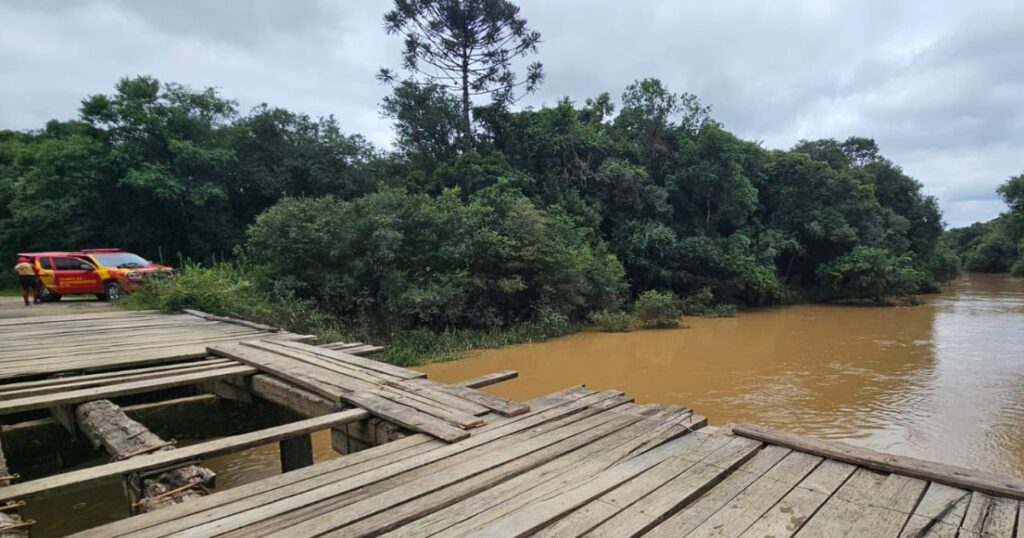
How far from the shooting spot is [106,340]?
588 centimetres

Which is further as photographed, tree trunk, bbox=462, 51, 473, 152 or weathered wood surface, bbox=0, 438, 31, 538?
tree trunk, bbox=462, 51, 473, 152

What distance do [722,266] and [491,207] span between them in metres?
9.40

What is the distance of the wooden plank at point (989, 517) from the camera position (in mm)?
1806

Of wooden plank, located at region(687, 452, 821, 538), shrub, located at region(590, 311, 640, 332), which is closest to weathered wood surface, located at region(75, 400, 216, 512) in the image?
wooden plank, located at region(687, 452, 821, 538)

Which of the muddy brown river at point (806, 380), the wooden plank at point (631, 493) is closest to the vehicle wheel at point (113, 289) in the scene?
the muddy brown river at point (806, 380)

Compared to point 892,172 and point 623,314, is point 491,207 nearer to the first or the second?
point 623,314

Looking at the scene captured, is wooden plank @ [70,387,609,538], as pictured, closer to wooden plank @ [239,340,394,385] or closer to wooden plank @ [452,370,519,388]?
wooden plank @ [452,370,519,388]

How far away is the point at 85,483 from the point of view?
7.02 feet

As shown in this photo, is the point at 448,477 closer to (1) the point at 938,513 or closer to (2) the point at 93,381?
(1) the point at 938,513

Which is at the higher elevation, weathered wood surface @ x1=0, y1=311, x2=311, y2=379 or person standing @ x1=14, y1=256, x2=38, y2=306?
person standing @ x1=14, y1=256, x2=38, y2=306

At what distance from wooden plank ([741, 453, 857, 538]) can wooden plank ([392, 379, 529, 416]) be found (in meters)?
1.46

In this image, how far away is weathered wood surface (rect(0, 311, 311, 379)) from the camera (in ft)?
15.1

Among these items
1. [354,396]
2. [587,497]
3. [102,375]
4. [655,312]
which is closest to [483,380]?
[354,396]

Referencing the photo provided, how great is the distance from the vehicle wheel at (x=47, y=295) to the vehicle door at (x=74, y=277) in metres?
0.27
